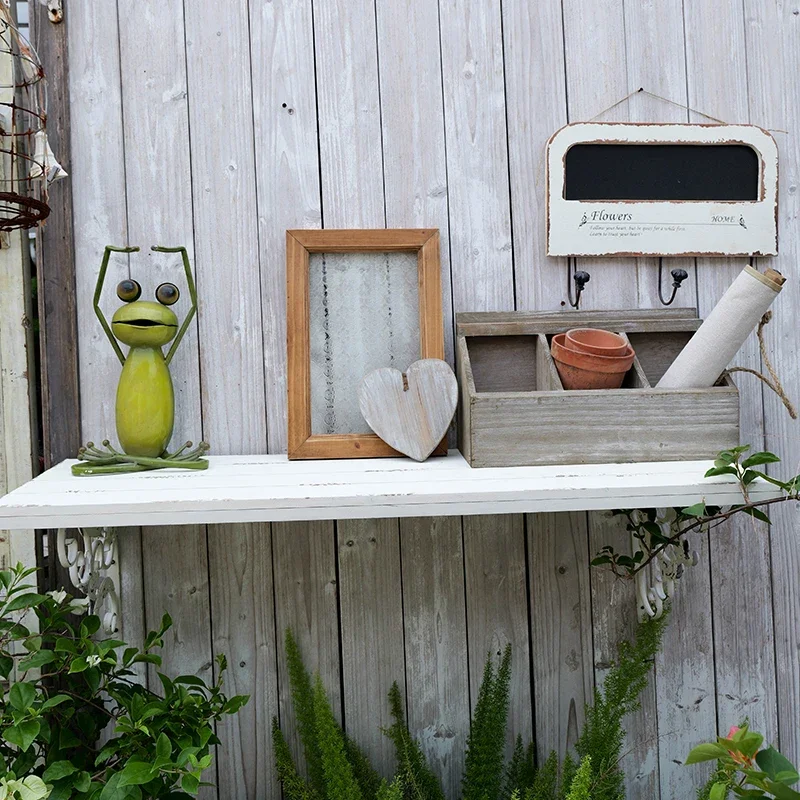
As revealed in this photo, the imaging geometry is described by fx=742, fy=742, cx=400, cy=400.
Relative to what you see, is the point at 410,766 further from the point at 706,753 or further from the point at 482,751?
the point at 706,753

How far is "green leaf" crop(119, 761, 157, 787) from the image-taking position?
2.88 ft

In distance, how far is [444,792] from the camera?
1.26 metres

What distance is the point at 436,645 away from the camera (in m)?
1.26

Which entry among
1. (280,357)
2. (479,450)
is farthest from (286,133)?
(479,450)

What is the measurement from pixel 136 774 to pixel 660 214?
1.13 meters

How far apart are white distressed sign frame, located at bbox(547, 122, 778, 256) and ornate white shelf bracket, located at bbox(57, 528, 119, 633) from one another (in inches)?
32.8

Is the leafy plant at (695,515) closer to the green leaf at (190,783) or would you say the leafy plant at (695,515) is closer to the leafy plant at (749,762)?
the leafy plant at (749,762)

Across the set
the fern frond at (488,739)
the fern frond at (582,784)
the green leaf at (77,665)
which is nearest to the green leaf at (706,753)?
the fern frond at (582,784)

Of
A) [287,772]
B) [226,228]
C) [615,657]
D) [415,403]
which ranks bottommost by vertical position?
[287,772]

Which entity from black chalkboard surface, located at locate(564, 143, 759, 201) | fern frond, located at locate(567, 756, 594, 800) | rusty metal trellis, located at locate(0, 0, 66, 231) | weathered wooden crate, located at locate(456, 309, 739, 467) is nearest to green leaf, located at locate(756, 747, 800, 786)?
fern frond, located at locate(567, 756, 594, 800)

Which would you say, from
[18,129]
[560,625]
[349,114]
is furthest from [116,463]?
[560,625]

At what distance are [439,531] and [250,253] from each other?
56 centimetres

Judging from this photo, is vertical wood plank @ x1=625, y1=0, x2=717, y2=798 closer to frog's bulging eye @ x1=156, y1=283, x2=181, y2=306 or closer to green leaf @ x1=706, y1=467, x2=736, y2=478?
green leaf @ x1=706, y1=467, x2=736, y2=478

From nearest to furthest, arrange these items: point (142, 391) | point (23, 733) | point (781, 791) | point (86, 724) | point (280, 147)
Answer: point (781, 791) → point (23, 733) → point (86, 724) → point (142, 391) → point (280, 147)
